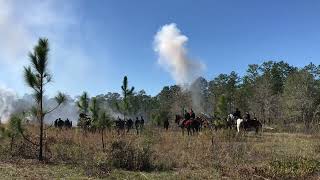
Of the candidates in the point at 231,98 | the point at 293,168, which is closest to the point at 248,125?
the point at 293,168

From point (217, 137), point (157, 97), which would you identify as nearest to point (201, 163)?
point (217, 137)

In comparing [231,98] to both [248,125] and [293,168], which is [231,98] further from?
[293,168]

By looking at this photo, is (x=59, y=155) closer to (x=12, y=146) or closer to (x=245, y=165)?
(x=12, y=146)

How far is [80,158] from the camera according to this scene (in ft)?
56.4

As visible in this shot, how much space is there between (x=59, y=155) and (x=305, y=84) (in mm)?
58003

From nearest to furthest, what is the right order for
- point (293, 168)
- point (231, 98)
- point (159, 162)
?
point (293, 168) < point (159, 162) < point (231, 98)

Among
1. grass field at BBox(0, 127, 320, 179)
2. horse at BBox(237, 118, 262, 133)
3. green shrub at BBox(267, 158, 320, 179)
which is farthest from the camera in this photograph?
horse at BBox(237, 118, 262, 133)

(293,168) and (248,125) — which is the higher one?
(248,125)

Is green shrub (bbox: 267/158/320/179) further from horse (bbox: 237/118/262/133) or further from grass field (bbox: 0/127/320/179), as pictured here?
horse (bbox: 237/118/262/133)

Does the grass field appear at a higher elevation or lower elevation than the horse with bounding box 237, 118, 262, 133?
lower

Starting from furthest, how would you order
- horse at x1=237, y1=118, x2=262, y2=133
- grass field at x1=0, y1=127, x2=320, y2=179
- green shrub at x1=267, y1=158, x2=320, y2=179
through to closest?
1. horse at x1=237, y1=118, x2=262, y2=133
2. grass field at x1=0, y1=127, x2=320, y2=179
3. green shrub at x1=267, y1=158, x2=320, y2=179

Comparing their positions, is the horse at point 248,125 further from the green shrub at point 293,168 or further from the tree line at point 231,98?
the green shrub at point 293,168

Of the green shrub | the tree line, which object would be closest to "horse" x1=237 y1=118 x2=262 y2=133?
the tree line

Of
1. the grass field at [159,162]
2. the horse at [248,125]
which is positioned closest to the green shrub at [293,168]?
the grass field at [159,162]
